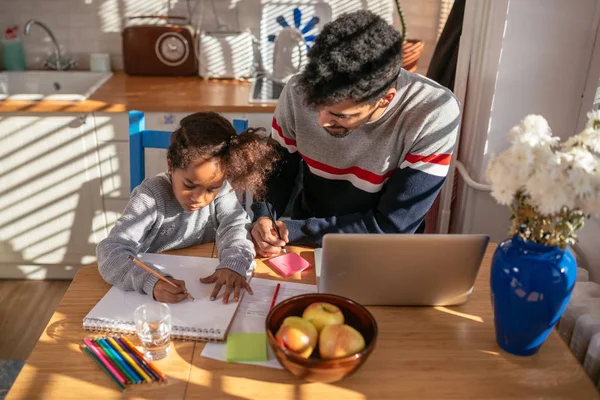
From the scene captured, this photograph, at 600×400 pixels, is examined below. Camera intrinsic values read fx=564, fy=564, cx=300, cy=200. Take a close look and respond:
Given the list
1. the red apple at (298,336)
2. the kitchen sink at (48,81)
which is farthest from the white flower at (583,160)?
the kitchen sink at (48,81)

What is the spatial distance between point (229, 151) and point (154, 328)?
0.47 metres

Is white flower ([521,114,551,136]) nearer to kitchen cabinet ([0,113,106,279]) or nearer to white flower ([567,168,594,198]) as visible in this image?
white flower ([567,168,594,198])

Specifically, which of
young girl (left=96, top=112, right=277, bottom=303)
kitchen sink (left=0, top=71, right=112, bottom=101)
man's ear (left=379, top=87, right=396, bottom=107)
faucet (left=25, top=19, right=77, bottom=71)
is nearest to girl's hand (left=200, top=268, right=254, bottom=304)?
young girl (left=96, top=112, right=277, bottom=303)

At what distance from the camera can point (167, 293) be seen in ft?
3.81

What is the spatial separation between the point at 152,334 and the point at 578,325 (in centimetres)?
93

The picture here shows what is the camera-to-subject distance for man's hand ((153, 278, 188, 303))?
1.16 meters

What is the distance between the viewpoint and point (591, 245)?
1.61 metres

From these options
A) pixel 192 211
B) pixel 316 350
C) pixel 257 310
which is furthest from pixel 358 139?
pixel 316 350

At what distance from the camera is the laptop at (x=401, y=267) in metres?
1.11

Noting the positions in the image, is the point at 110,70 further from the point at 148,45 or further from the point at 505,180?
the point at 505,180

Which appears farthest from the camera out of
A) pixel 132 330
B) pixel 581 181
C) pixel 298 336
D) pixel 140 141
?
pixel 140 141

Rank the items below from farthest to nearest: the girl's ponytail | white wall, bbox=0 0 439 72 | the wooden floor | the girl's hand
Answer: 1. white wall, bbox=0 0 439 72
2. the wooden floor
3. the girl's ponytail
4. the girl's hand

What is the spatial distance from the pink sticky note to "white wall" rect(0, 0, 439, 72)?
68.4 inches

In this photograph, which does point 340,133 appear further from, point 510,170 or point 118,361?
point 118,361
